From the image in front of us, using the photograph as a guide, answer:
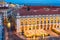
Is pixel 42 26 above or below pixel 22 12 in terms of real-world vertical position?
below

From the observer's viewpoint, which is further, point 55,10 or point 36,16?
point 55,10

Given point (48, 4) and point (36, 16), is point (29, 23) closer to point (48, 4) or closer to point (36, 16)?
point (36, 16)

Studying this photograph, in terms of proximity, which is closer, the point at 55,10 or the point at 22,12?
the point at 22,12

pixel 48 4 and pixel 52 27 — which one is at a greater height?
pixel 48 4

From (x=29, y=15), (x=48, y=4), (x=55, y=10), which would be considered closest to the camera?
(x=29, y=15)

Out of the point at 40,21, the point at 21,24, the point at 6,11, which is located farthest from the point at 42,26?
the point at 6,11

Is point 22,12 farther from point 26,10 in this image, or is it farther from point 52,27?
point 52,27

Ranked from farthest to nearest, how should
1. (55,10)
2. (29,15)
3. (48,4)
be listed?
(48,4), (55,10), (29,15)

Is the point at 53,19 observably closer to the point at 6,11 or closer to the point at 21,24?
the point at 21,24

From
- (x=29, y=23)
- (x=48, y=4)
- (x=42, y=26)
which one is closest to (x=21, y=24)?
(x=29, y=23)
